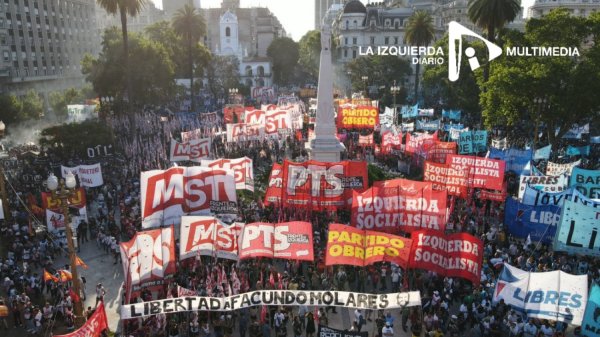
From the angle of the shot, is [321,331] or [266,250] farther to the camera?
[266,250]

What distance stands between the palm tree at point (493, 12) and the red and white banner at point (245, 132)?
58.0ft

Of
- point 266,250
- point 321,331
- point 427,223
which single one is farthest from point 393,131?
point 321,331

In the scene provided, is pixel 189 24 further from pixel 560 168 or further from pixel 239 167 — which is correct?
pixel 560 168

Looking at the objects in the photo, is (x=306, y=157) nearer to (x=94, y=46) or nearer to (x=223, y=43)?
(x=94, y=46)

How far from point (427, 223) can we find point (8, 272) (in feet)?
48.3

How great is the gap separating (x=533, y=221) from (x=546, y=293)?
243 inches

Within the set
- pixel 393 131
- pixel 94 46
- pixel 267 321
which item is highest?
pixel 94 46

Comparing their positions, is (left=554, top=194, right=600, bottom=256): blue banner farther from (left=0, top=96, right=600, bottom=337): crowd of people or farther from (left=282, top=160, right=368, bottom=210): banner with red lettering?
(left=282, top=160, right=368, bottom=210): banner with red lettering

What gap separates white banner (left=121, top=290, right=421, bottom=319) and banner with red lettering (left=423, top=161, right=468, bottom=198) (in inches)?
386

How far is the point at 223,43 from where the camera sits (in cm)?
11006

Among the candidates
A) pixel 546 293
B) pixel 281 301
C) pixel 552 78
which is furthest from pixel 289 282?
pixel 552 78

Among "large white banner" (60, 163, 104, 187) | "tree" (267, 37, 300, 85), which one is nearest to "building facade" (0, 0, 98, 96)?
"tree" (267, 37, 300, 85)

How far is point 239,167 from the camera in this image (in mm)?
20906

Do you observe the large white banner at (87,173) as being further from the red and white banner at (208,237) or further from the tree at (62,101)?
the tree at (62,101)
